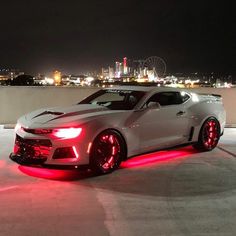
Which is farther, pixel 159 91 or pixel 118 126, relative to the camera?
pixel 159 91

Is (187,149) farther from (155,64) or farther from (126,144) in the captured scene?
(155,64)

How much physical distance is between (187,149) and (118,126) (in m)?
2.51

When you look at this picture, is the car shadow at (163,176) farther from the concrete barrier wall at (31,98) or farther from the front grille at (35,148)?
the concrete barrier wall at (31,98)

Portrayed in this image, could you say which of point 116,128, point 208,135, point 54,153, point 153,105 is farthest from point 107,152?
point 208,135

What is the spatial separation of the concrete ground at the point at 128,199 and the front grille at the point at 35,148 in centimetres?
31

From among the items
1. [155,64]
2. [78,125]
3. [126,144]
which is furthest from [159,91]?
[155,64]

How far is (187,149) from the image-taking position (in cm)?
980

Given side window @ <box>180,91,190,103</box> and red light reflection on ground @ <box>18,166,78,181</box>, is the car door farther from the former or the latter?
red light reflection on ground @ <box>18,166,78,181</box>

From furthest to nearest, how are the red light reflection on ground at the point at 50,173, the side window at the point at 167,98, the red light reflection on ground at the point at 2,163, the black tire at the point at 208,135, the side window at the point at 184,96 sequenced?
the black tire at the point at 208,135, the side window at the point at 184,96, the side window at the point at 167,98, the red light reflection on ground at the point at 2,163, the red light reflection on ground at the point at 50,173

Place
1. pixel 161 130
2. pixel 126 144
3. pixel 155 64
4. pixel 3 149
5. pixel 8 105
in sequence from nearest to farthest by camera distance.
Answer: pixel 126 144 < pixel 161 130 < pixel 3 149 < pixel 8 105 < pixel 155 64

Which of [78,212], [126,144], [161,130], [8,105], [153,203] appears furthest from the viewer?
[8,105]

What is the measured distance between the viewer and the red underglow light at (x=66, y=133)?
725 centimetres

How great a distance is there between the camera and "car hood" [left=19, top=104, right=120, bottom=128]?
293 inches

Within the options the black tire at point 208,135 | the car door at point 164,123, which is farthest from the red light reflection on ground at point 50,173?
the black tire at point 208,135
